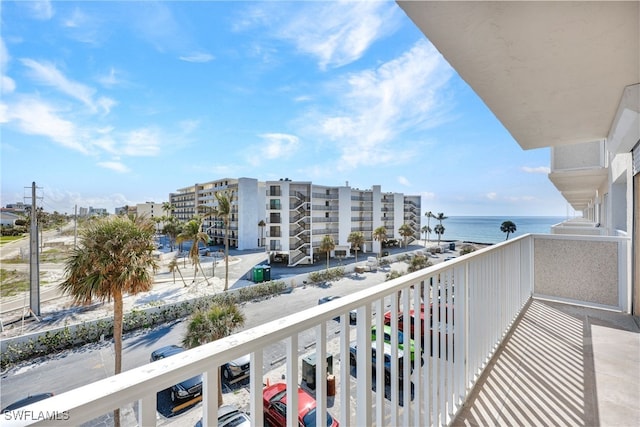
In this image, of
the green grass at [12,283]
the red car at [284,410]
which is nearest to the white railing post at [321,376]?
the red car at [284,410]

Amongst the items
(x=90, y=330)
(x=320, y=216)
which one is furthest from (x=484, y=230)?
→ (x=90, y=330)

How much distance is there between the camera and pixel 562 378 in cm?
183

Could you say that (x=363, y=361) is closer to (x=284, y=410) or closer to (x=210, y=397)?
(x=284, y=410)

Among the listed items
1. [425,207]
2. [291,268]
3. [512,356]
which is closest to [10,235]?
[291,268]

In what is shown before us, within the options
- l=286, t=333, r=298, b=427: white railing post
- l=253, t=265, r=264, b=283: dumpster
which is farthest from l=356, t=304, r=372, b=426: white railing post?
l=253, t=265, r=264, b=283: dumpster

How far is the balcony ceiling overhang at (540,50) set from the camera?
48.7 inches

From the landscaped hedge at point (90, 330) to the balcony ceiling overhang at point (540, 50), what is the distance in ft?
37.1

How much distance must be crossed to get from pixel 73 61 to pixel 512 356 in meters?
14.8

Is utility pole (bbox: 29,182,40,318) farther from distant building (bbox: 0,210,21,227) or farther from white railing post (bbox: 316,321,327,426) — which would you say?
white railing post (bbox: 316,321,327,426)

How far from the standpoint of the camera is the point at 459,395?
5.12ft

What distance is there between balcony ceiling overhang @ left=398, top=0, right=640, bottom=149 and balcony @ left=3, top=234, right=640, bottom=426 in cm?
120

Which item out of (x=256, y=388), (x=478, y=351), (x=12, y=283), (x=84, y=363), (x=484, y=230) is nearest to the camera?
(x=256, y=388)

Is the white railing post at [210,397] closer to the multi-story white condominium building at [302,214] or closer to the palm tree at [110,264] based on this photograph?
the palm tree at [110,264]

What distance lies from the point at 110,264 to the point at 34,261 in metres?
7.77
